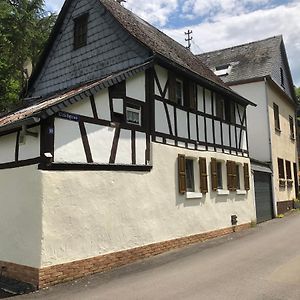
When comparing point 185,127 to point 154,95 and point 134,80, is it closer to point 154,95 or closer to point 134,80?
point 154,95

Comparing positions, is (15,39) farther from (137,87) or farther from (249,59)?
(249,59)

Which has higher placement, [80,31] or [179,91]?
[80,31]

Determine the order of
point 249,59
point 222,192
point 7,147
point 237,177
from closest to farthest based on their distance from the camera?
point 7,147 < point 222,192 < point 237,177 < point 249,59

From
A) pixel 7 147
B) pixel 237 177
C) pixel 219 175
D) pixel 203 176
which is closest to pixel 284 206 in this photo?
pixel 237 177

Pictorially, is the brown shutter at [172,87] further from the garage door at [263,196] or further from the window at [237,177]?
the garage door at [263,196]

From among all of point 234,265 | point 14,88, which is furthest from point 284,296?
point 14,88

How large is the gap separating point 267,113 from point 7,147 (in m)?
15.7

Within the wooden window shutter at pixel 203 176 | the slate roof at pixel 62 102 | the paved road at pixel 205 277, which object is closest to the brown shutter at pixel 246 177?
the wooden window shutter at pixel 203 176

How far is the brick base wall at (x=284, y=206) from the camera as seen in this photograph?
21634mm

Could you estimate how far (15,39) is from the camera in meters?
20.8

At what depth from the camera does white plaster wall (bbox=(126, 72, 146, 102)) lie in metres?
11.3

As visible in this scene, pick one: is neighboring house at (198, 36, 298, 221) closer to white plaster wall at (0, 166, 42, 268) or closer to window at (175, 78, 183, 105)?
window at (175, 78, 183, 105)

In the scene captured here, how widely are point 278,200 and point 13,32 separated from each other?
16.5 meters

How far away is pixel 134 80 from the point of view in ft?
37.9
